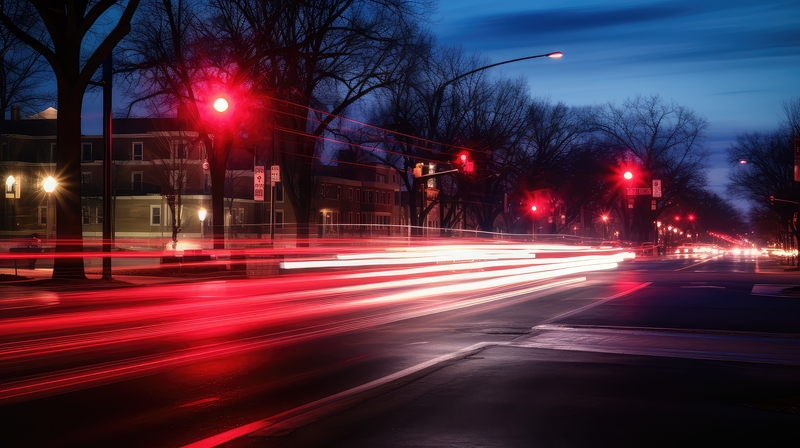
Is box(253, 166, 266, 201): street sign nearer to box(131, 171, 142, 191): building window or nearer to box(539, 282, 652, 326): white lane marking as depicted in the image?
box(539, 282, 652, 326): white lane marking

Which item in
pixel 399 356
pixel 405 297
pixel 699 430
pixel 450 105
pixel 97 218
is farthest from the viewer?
pixel 97 218

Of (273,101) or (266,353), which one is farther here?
(273,101)

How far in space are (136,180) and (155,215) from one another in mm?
7060

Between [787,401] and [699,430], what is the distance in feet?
5.48

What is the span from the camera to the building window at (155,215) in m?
73.4

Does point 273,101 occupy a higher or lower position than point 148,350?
higher

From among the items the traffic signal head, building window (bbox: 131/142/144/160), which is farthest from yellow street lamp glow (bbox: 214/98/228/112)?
building window (bbox: 131/142/144/160)

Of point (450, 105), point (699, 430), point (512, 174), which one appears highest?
point (450, 105)

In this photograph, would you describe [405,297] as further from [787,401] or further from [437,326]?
[787,401]

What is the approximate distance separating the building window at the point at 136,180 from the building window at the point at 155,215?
442cm

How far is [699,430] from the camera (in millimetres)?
7176

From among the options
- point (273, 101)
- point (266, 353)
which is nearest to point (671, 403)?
point (266, 353)

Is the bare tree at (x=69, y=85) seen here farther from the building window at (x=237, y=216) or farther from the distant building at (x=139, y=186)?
the building window at (x=237, y=216)

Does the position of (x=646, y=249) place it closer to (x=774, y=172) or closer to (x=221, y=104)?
(x=774, y=172)
